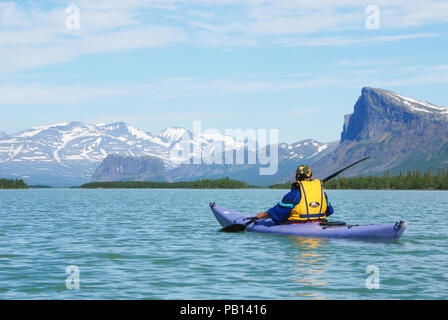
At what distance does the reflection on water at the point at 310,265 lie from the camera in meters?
14.6

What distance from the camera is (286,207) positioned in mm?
24328

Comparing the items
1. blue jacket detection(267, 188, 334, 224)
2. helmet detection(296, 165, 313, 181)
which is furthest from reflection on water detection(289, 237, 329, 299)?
helmet detection(296, 165, 313, 181)

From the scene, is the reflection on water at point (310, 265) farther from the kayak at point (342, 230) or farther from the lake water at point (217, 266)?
the kayak at point (342, 230)

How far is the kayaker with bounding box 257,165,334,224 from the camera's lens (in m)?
23.2

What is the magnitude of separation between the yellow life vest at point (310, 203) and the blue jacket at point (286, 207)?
0.16 m

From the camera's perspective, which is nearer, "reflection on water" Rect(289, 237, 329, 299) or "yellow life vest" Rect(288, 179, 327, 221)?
"reflection on water" Rect(289, 237, 329, 299)

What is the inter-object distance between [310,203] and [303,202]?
281mm

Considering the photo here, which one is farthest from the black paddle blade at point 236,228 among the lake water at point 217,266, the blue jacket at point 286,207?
the blue jacket at point 286,207

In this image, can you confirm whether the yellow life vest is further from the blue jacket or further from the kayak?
the kayak

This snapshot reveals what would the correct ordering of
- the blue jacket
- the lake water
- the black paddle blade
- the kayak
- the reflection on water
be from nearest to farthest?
the lake water, the reflection on water, the kayak, the blue jacket, the black paddle blade

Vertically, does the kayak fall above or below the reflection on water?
above

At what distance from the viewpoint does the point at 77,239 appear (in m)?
26.6
